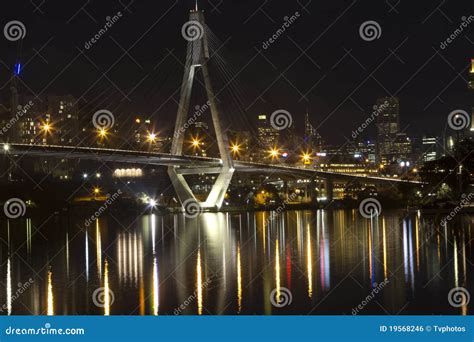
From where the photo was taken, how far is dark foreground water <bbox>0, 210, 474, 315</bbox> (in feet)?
29.9

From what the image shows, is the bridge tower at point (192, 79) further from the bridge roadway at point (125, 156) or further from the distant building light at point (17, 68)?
the distant building light at point (17, 68)

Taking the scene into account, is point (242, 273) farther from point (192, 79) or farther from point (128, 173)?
point (128, 173)

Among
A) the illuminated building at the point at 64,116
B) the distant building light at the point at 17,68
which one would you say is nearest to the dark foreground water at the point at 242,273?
the distant building light at the point at 17,68

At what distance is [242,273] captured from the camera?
11969 mm

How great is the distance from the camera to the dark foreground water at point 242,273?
9.10 m

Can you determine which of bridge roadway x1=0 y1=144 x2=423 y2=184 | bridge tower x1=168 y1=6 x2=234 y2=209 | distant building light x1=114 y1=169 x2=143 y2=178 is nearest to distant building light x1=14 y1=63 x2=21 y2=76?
bridge roadway x1=0 y1=144 x2=423 y2=184

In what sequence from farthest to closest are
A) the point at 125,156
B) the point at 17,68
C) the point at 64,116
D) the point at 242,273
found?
the point at 64,116
the point at 17,68
the point at 125,156
the point at 242,273

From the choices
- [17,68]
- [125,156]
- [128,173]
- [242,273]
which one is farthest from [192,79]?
[128,173]

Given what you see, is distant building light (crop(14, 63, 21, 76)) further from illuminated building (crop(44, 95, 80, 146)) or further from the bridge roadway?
illuminated building (crop(44, 95, 80, 146))

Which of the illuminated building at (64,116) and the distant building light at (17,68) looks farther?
the illuminated building at (64,116)

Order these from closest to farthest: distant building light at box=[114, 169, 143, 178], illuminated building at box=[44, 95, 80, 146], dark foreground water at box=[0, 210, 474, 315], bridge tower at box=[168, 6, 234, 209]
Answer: dark foreground water at box=[0, 210, 474, 315], bridge tower at box=[168, 6, 234, 209], distant building light at box=[114, 169, 143, 178], illuminated building at box=[44, 95, 80, 146]

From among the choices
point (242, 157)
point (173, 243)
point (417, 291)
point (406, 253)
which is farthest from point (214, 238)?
point (242, 157)

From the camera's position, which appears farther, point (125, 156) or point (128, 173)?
point (128, 173)

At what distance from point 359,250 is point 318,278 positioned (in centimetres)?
432
